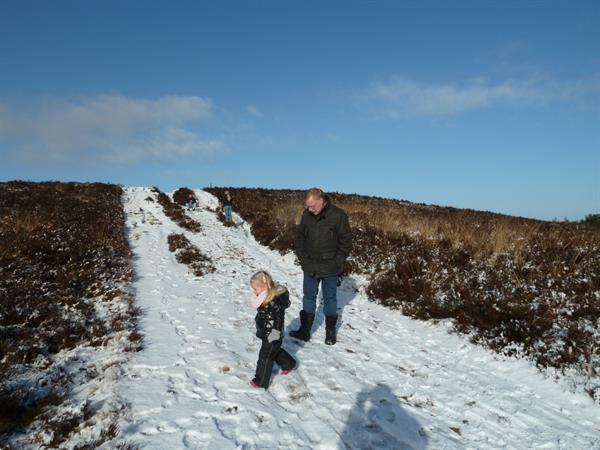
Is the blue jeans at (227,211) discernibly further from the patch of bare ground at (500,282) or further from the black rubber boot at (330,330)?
the black rubber boot at (330,330)

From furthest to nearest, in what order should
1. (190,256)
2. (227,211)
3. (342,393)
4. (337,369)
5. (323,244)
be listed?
(227,211) < (190,256) < (323,244) < (337,369) < (342,393)

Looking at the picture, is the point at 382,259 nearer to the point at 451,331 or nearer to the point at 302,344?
the point at 451,331

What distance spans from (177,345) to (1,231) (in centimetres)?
875

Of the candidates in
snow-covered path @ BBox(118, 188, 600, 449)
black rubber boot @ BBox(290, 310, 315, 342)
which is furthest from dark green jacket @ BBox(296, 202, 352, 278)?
snow-covered path @ BBox(118, 188, 600, 449)

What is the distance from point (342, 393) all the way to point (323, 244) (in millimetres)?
2337

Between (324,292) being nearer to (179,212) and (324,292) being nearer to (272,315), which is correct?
(272,315)

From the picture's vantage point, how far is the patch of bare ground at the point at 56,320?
412cm

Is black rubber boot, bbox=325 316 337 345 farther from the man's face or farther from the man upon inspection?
the man's face

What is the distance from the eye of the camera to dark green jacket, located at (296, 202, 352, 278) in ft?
20.6

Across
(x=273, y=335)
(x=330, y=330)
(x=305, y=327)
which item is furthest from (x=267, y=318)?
(x=330, y=330)

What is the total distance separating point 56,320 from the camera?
6820 mm

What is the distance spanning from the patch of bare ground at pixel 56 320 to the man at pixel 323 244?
3.14m

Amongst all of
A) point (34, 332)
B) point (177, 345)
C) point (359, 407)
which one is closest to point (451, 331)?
point (359, 407)

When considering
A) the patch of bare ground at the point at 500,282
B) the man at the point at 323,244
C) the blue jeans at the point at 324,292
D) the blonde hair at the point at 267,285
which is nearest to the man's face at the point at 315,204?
the man at the point at 323,244
